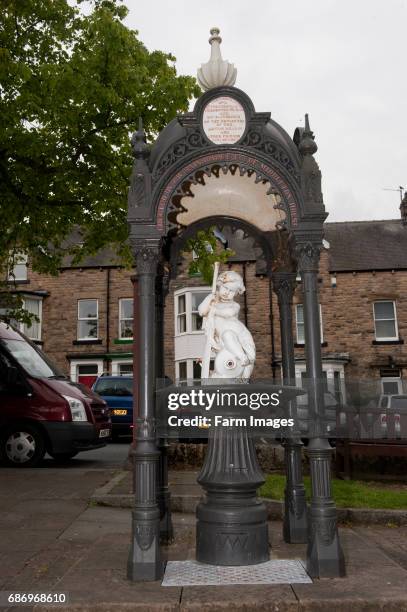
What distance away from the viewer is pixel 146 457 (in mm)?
4699

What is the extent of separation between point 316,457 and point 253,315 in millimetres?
20075

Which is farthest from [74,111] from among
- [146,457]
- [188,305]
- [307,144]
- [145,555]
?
Result: [188,305]

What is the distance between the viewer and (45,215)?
11453 mm

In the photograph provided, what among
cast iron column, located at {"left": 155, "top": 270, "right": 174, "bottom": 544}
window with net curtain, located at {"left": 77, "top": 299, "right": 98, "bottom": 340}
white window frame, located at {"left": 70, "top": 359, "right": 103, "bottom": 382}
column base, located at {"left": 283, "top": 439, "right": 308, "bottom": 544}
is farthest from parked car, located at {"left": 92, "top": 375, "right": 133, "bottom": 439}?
column base, located at {"left": 283, "top": 439, "right": 308, "bottom": 544}

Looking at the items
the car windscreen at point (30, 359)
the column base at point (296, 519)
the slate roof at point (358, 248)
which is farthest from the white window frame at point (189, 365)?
the column base at point (296, 519)

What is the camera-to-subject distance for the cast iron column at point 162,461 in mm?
5676

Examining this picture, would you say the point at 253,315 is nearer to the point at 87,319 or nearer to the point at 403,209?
the point at 87,319

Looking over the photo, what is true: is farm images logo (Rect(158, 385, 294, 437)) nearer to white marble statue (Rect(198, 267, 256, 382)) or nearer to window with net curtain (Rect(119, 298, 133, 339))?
white marble statue (Rect(198, 267, 256, 382))

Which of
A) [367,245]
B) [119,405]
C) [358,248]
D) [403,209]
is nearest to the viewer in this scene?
[119,405]

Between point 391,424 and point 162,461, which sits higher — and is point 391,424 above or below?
above

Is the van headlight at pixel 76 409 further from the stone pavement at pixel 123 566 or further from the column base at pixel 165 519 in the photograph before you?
the column base at pixel 165 519

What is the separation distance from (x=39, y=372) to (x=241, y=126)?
757cm

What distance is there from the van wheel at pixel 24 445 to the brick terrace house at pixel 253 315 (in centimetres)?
1312

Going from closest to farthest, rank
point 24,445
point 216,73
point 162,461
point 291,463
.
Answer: point 216,73, point 291,463, point 162,461, point 24,445
